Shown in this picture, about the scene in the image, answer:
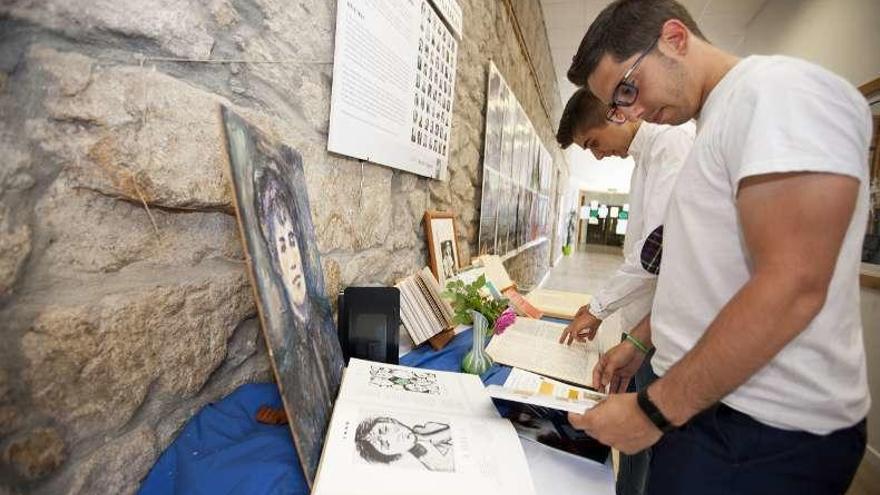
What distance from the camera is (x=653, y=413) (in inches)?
24.7

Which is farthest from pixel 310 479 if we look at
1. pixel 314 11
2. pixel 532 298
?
pixel 532 298

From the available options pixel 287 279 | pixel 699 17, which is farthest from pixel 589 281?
pixel 287 279

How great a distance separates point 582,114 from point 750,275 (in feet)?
3.97

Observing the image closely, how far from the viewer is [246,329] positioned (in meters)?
0.85

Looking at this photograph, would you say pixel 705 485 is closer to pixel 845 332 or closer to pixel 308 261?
pixel 845 332

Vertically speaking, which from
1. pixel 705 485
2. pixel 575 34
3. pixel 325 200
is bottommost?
pixel 705 485

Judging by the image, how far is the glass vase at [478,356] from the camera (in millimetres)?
1116

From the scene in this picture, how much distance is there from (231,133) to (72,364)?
0.37 m

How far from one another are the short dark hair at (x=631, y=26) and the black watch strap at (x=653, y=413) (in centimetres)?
65

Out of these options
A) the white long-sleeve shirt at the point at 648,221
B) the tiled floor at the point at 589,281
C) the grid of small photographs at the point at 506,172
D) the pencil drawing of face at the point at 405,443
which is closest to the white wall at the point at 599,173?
the tiled floor at the point at 589,281

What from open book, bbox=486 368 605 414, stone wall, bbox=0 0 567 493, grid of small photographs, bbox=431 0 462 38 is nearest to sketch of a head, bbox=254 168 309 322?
stone wall, bbox=0 0 567 493

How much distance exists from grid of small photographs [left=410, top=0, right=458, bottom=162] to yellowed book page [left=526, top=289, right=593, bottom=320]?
0.84 m

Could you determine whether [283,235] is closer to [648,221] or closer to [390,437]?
[390,437]

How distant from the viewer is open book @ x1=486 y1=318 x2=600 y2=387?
1.16 m
